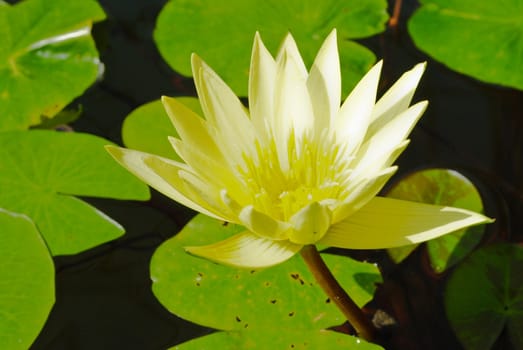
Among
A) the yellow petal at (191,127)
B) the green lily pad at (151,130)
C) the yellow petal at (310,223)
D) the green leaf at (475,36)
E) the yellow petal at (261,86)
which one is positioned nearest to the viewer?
the yellow petal at (310,223)

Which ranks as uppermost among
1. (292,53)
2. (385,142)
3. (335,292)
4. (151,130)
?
(292,53)

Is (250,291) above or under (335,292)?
under

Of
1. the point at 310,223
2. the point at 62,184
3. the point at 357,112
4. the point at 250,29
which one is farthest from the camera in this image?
the point at 250,29

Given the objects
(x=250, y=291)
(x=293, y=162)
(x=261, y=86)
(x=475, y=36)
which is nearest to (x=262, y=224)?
(x=293, y=162)

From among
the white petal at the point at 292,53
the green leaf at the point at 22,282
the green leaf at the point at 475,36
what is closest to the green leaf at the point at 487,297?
the green leaf at the point at 475,36

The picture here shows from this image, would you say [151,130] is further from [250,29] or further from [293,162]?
[293,162]

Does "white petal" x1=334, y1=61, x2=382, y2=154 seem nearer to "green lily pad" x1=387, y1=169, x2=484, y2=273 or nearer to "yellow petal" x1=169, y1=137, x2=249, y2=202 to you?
"yellow petal" x1=169, y1=137, x2=249, y2=202

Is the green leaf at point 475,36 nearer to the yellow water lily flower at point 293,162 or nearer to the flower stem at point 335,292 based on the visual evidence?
the yellow water lily flower at point 293,162

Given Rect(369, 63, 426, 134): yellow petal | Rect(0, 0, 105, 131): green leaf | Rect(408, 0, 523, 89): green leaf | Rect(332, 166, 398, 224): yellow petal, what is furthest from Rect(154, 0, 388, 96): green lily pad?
Rect(332, 166, 398, 224): yellow petal
